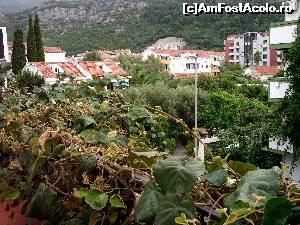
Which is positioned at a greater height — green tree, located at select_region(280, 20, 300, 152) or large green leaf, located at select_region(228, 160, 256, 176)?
large green leaf, located at select_region(228, 160, 256, 176)

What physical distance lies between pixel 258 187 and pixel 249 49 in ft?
242

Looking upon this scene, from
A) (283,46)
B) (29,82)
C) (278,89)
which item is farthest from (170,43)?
(29,82)

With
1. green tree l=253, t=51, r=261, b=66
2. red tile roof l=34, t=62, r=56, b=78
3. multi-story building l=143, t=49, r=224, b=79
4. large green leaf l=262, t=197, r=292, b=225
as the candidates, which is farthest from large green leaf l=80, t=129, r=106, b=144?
green tree l=253, t=51, r=261, b=66

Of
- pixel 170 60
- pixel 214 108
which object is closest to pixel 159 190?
pixel 214 108

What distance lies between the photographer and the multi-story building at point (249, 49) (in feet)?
227

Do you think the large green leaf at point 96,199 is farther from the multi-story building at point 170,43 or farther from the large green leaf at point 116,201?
the multi-story building at point 170,43

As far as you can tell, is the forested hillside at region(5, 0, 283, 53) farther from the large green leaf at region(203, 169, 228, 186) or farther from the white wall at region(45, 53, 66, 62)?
the large green leaf at region(203, 169, 228, 186)

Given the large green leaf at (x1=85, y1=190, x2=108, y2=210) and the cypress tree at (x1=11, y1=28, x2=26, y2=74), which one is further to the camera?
the cypress tree at (x1=11, y1=28, x2=26, y2=74)

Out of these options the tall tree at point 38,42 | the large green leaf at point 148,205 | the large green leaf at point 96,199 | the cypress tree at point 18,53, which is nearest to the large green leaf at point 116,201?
the large green leaf at point 96,199

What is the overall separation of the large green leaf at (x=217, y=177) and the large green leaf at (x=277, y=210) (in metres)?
0.24

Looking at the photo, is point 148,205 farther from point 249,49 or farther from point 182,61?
point 249,49

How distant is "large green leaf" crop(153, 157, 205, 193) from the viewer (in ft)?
2.56

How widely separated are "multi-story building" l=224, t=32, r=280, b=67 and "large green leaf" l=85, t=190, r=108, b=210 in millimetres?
68708

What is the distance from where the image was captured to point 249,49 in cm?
7219
